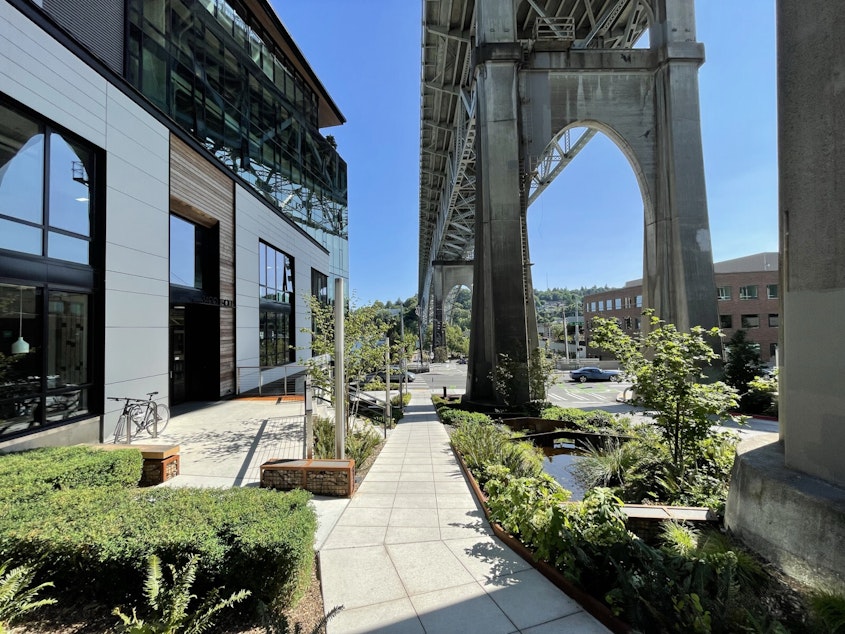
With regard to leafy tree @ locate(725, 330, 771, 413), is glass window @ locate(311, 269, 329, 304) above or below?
above

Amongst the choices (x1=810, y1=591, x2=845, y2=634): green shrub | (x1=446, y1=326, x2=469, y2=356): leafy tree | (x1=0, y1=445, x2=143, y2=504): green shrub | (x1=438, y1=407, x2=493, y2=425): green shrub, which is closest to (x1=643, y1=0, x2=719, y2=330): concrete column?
(x1=438, y1=407, x2=493, y2=425): green shrub

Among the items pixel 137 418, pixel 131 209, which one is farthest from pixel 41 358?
pixel 131 209

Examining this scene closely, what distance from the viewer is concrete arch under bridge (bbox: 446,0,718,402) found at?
16.0 metres

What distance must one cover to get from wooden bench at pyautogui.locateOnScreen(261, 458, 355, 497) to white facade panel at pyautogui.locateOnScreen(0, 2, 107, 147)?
8720mm

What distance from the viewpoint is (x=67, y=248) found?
823cm

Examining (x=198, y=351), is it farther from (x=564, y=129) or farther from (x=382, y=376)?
(x=564, y=129)

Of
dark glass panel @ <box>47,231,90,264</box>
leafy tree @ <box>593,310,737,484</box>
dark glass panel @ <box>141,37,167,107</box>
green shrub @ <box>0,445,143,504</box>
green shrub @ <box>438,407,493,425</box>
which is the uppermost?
dark glass panel @ <box>141,37,167,107</box>

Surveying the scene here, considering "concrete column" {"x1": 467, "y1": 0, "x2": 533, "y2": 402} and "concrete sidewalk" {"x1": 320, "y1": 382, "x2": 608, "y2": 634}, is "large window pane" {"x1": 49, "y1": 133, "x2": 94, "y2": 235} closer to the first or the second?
"concrete sidewalk" {"x1": 320, "y1": 382, "x2": 608, "y2": 634}

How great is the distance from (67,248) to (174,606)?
9.00 metres

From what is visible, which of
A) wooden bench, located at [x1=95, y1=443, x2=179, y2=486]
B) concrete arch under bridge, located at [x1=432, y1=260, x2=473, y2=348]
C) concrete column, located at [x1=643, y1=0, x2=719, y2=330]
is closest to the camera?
wooden bench, located at [x1=95, y1=443, x2=179, y2=486]

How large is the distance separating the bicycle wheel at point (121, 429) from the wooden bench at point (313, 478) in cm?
528

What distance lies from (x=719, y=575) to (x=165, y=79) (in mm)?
17729

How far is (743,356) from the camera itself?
55.8ft

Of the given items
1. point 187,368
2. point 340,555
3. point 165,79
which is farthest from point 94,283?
point 340,555
